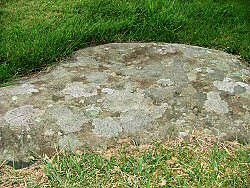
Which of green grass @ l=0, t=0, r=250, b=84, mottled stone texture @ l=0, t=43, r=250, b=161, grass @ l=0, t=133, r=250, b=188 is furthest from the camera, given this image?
green grass @ l=0, t=0, r=250, b=84

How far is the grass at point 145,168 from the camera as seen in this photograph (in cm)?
247

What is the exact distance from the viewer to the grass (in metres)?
2.47

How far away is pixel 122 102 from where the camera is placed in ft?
10.3

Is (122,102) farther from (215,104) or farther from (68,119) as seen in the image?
(215,104)

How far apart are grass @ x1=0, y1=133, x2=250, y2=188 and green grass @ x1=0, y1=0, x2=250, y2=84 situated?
120 cm

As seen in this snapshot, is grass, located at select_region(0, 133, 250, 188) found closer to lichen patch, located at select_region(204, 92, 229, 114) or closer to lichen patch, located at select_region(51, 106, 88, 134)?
lichen patch, located at select_region(51, 106, 88, 134)

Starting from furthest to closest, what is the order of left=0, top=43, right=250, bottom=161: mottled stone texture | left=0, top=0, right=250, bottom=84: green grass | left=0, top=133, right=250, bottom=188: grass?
left=0, top=0, right=250, bottom=84: green grass, left=0, top=43, right=250, bottom=161: mottled stone texture, left=0, top=133, right=250, bottom=188: grass

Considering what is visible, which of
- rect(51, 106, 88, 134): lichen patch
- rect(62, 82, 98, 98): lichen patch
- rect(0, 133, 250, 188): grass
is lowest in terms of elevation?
rect(0, 133, 250, 188): grass

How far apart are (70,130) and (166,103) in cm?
69

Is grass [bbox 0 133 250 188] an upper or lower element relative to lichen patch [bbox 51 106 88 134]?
lower

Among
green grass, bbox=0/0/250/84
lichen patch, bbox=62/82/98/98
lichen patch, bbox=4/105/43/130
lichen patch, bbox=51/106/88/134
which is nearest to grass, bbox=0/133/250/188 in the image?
lichen patch, bbox=51/106/88/134

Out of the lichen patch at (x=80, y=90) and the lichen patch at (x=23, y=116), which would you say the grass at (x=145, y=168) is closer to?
the lichen patch at (x=23, y=116)

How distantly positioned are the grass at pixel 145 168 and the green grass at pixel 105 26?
3.95 ft

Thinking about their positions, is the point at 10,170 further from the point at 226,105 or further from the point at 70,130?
the point at 226,105
